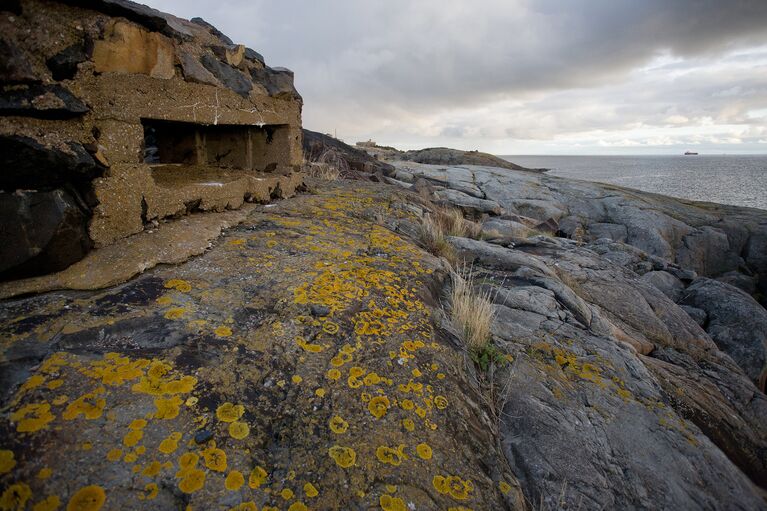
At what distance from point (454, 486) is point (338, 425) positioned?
0.61 m

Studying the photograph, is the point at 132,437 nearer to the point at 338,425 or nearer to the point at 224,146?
the point at 338,425

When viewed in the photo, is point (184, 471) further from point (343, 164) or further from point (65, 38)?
point (343, 164)

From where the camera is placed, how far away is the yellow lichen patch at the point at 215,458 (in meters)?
1.50

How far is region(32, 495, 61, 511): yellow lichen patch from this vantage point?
121 centimetres

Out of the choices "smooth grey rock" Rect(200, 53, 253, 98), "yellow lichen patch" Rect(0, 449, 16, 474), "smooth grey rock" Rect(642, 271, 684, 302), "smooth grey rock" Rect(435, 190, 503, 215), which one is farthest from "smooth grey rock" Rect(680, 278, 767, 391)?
"yellow lichen patch" Rect(0, 449, 16, 474)

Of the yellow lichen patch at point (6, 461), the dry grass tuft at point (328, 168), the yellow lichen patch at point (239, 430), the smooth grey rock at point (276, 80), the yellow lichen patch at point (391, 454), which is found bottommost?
the yellow lichen patch at point (391, 454)

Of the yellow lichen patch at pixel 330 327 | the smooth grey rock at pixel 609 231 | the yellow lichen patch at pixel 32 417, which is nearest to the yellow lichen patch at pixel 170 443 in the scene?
the yellow lichen patch at pixel 32 417

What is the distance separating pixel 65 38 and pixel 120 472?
2.59 m

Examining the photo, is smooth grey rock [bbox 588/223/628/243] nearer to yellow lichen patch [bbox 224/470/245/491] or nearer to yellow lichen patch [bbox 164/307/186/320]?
yellow lichen patch [bbox 164/307/186/320]

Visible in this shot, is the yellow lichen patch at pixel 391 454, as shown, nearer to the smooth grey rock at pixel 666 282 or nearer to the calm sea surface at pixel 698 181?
the smooth grey rock at pixel 666 282

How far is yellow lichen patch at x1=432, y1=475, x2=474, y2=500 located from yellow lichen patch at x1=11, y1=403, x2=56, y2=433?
5.31 ft

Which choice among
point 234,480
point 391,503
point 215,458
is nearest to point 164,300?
point 215,458

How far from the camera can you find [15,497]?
1.20 meters

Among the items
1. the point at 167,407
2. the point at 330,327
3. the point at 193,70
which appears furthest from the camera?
the point at 193,70
